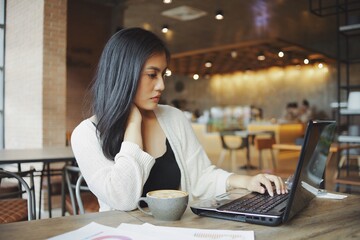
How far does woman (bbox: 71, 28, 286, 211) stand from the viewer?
3.94ft

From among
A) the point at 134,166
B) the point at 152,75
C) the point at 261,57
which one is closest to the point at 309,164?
the point at 134,166

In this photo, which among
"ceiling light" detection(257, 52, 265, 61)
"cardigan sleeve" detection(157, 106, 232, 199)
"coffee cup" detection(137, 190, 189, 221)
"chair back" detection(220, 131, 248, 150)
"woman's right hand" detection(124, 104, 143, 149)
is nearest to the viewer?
"coffee cup" detection(137, 190, 189, 221)

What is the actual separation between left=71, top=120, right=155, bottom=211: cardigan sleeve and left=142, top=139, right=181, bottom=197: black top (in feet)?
0.59

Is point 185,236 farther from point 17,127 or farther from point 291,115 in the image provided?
point 291,115

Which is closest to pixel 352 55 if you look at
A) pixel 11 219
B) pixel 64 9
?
pixel 64 9

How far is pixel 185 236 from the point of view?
840 mm

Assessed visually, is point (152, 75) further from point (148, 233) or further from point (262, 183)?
point (148, 233)

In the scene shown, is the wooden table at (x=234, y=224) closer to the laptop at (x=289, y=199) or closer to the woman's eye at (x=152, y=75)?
the laptop at (x=289, y=199)

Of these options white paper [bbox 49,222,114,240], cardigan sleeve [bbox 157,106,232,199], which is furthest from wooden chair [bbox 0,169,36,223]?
white paper [bbox 49,222,114,240]

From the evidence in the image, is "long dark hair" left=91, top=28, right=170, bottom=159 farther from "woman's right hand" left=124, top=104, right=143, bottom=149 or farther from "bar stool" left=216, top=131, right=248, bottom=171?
"bar stool" left=216, top=131, right=248, bottom=171

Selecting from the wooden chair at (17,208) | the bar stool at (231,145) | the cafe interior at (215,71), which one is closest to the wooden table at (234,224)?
the cafe interior at (215,71)

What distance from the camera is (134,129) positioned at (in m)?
1.30

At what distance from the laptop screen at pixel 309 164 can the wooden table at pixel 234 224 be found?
45 mm

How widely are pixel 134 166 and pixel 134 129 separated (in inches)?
6.3
